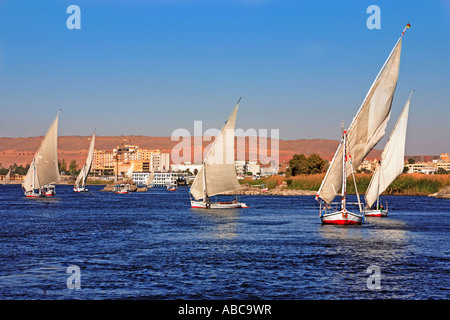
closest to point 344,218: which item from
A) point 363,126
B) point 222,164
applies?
point 363,126

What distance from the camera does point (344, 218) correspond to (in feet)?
188

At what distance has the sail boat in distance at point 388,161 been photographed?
7425 centimetres

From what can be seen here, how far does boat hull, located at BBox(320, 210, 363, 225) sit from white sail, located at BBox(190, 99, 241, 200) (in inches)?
1001

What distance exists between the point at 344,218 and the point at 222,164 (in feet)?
89.5

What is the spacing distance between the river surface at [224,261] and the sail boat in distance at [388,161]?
1318 centimetres

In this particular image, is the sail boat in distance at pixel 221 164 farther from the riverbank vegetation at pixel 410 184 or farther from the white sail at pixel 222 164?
the riverbank vegetation at pixel 410 184

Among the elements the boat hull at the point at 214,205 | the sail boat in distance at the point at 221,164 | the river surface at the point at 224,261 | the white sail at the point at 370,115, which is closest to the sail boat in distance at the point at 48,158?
the boat hull at the point at 214,205

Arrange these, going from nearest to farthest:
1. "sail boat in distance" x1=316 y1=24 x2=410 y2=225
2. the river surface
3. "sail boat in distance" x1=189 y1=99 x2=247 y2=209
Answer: the river surface → "sail boat in distance" x1=316 y1=24 x2=410 y2=225 → "sail boat in distance" x1=189 y1=99 x2=247 y2=209

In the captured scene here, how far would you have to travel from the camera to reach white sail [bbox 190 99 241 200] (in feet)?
267

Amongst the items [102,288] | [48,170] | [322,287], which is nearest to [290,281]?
[322,287]

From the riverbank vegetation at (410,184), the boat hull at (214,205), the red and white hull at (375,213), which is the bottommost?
the red and white hull at (375,213)

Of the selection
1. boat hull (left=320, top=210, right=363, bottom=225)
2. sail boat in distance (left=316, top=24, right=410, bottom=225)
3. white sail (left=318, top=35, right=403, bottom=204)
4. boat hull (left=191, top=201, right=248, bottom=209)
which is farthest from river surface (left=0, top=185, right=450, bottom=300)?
boat hull (left=191, top=201, right=248, bottom=209)

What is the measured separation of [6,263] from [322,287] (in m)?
18.3

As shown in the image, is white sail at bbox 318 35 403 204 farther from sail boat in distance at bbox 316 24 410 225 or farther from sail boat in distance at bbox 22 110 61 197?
sail boat in distance at bbox 22 110 61 197
